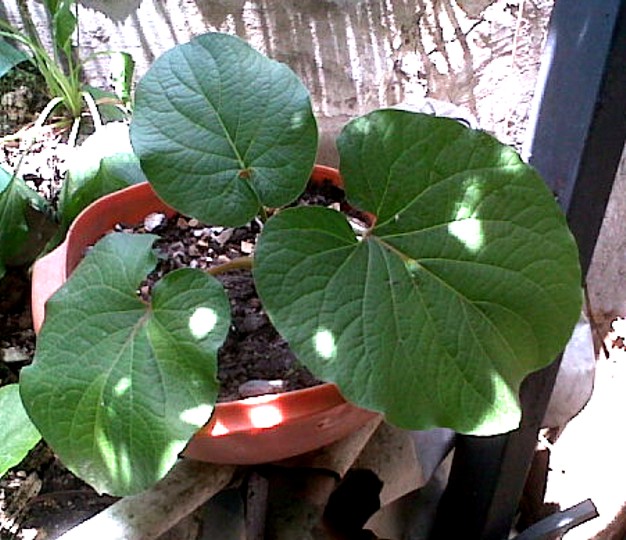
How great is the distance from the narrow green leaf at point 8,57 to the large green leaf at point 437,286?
517 mm

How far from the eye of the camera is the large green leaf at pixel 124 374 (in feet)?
1.77

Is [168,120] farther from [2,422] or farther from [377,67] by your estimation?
[377,67]

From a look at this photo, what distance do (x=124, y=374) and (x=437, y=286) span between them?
194 mm

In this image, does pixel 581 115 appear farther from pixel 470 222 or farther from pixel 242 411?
pixel 242 411

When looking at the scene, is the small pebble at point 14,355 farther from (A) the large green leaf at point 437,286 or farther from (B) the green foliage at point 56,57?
(A) the large green leaf at point 437,286

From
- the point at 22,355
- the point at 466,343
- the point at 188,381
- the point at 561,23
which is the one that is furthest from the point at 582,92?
the point at 22,355

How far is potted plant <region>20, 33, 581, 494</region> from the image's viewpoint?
53 cm

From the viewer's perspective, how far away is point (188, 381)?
55cm

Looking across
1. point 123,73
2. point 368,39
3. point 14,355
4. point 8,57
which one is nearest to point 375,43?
point 368,39

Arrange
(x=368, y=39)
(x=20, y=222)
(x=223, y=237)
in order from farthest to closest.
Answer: (x=368, y=39) → (x=20, y=222) → (x=223, y=237)

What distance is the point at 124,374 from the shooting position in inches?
21.9

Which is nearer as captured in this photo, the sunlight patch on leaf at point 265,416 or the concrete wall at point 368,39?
the sunlight patch on leaf at point 265,416

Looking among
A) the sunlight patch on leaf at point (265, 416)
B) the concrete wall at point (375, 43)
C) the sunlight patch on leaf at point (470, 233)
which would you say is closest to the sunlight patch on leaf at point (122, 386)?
the sunlight patch on leaf at point (265, 416)

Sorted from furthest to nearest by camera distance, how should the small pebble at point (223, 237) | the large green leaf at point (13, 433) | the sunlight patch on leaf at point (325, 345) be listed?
the small pebble at point (223, 237), the large green leaf at point (13, 433), the sunlight patch on leaf at point (325, 345)
